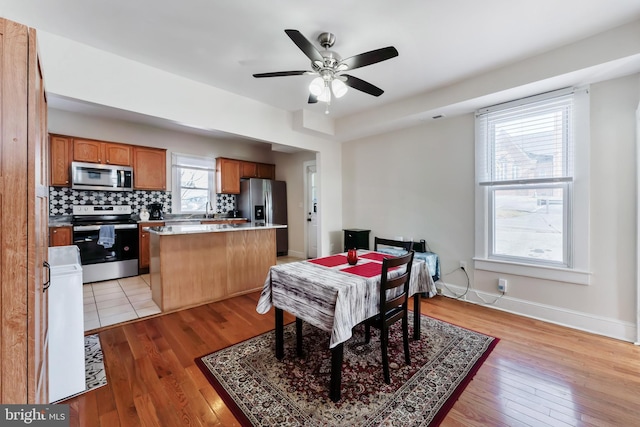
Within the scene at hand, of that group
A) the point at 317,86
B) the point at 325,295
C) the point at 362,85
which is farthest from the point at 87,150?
the point at 325,295

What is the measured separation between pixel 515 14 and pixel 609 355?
2.91 m

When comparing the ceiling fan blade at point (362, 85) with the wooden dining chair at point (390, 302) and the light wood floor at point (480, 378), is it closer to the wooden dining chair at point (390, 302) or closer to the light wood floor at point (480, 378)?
the wooden dining chair at point (390, 302)

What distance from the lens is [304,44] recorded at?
6.04 feet

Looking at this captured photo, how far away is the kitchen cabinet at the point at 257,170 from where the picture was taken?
6.03 m

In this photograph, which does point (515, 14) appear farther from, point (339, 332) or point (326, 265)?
point (339, 332)

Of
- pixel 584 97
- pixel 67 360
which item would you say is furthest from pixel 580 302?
pixel 67 360

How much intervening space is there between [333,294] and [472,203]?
8.79 ft

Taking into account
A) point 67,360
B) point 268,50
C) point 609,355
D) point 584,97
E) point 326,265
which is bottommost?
point 609,355

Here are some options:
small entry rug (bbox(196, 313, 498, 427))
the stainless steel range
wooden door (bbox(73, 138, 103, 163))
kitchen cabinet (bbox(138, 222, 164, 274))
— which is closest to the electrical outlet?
small entry rug (bbox(196, 313, 498, 427))

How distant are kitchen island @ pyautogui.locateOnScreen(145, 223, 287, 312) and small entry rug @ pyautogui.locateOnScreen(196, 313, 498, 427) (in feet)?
4.15

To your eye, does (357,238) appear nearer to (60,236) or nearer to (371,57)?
(371,57)

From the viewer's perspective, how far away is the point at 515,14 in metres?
2.02

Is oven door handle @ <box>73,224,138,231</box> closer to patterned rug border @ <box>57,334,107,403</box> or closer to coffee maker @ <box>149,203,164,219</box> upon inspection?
coffee maker @ <box>149,203,164,219</box>

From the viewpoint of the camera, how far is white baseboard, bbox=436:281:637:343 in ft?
8.13
